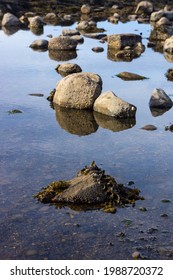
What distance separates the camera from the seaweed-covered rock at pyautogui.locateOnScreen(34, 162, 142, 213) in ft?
41.1

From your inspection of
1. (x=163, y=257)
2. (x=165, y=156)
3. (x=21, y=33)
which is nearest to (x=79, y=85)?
(x=165, y=156)

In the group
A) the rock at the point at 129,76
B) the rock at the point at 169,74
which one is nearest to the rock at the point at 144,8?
the rock at the point at 169,74

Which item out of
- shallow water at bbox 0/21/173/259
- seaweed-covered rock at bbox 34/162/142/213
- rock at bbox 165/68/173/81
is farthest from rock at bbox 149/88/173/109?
seaweed-covered rock at bbox 34/162/142/213

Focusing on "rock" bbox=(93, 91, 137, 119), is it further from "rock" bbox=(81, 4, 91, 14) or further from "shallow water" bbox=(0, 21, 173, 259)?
"rock" bbox=(81, 4, 91, 14)

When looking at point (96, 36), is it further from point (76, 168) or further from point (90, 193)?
point (90, 193)

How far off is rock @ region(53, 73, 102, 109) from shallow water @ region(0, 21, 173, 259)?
57 centimetres

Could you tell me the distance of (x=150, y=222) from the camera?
38.4ft

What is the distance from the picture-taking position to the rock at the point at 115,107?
738 inches

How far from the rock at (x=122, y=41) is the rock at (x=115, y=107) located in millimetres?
14860

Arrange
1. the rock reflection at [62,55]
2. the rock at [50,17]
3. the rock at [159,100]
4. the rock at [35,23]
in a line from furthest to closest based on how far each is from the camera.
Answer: the rock at [50,17]
the rock at [35,23]
the rock reflection at [62,55]
the rock at [159,100]

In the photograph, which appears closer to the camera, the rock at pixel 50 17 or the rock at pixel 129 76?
the rock at pixel 129 76

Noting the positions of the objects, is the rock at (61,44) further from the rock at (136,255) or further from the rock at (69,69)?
the rock at (136,255)
